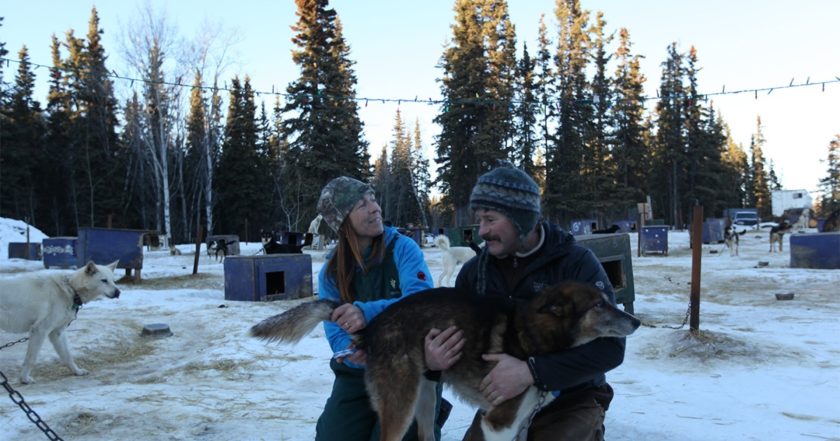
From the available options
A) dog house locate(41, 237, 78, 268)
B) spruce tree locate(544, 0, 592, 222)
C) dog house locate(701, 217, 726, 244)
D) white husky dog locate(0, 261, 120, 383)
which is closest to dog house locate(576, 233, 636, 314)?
white husky dog locate(0, 261, 120, 383)

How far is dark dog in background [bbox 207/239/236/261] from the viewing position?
2308 centimetres

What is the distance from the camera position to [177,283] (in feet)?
49.1

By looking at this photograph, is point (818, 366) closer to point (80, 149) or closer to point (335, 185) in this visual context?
point (335, 185)

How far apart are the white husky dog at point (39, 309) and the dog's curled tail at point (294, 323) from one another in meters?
4.97

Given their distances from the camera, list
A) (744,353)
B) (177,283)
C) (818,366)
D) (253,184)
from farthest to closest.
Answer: (253,184)
(177,283)
(744,353)
(818,366)

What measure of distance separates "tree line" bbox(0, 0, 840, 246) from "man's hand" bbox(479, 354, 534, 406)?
31.4 meters

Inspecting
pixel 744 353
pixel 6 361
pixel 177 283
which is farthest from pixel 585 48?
pixel 6 361

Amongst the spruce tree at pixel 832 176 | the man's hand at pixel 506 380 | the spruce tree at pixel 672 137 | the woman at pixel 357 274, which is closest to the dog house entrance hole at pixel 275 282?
the woman at pixel 357 274

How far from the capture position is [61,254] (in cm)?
1777

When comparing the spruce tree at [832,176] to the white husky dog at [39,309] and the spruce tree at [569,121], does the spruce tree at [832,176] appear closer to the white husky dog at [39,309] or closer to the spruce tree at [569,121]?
the spruce tree at [569,121]

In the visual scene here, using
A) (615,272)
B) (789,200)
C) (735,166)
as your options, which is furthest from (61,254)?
(735,166)

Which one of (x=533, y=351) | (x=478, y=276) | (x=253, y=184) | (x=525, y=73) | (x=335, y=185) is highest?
(x=525, y=73)

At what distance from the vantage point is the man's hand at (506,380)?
7.38ft

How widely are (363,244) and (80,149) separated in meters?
48.0
